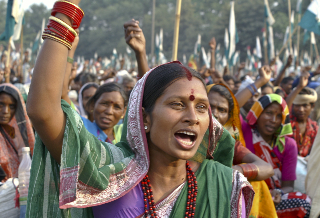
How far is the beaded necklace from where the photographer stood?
5.36ft

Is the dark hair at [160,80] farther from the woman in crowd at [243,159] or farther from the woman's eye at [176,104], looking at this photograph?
the woman in crowd at [243,159]

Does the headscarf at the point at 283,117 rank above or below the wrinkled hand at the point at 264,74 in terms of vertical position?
below

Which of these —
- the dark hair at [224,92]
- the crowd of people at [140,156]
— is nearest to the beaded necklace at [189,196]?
the crowd of people at [140,156]

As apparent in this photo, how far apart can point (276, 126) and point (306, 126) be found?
160cm

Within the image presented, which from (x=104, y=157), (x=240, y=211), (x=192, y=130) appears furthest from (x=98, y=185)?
(x=240, y=211)

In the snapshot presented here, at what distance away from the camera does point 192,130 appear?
158cm

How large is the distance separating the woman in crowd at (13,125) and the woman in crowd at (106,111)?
1.95ft

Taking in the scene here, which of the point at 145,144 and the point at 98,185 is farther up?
the point at 145,144

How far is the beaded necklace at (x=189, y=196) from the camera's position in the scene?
1.63 metres

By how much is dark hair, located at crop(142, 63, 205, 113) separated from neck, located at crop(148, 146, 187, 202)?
235 millimetres

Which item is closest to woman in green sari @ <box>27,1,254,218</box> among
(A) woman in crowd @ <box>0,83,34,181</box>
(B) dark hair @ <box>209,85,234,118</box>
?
(B) dark hair @ <box>209,85,234,118</box>

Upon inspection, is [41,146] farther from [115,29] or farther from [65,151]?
[115,29]

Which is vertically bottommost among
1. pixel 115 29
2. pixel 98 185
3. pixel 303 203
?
pixel 303 203

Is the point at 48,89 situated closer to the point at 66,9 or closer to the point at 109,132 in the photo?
the point at 66,9
